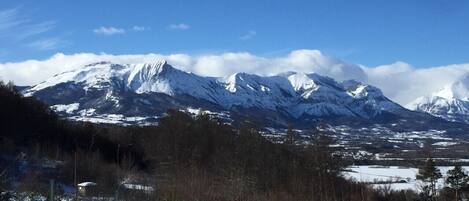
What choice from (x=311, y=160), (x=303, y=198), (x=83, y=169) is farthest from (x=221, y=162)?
(x=303, y=198)

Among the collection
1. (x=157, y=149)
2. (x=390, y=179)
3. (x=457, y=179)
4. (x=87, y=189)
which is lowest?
(x=457, y=179)

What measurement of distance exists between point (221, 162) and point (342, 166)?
30.3 feet

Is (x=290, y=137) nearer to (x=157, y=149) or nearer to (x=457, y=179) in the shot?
(x=157, y=149)

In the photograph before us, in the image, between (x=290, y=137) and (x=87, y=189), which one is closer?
(x=87, y=189)

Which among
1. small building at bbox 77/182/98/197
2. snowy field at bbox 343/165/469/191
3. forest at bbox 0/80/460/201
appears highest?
forest at bbox 0/80/460/201

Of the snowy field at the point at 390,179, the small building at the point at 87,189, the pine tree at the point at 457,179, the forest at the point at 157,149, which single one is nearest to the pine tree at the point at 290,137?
the forest at the point at 157,149

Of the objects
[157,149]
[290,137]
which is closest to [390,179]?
[290,137]

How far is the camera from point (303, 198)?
15.3 metres

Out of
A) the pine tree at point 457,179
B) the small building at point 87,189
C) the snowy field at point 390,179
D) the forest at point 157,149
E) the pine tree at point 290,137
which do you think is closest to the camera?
the small building at point 87,189

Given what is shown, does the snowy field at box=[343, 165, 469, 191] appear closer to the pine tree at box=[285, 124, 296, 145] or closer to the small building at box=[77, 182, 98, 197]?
the pine tree at box=[285, 124, 296, 145]

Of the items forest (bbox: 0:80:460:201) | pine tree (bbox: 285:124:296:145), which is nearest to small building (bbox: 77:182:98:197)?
forest (bbox: 0:80:460:201)

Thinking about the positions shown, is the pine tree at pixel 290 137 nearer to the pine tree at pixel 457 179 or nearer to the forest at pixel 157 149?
the forest at pixel 157 149

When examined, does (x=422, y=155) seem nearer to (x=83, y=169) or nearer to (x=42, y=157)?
(x=83, y=169)

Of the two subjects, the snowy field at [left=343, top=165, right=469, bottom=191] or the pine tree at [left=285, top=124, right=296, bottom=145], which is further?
the pine tree at [left=285, top=124, right=296, bottom=145]
